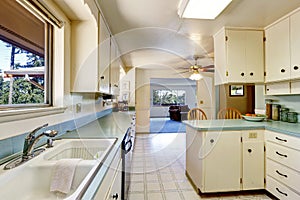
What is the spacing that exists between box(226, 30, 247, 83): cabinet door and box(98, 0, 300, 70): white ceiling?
15 centimetres

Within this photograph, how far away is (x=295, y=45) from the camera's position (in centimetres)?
224

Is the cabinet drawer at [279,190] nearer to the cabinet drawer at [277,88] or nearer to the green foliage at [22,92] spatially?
the cabinet drawer at [277,88]

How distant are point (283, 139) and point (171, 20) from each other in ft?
6.31

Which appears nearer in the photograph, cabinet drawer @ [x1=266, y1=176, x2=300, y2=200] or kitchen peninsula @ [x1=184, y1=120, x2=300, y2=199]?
cabinet drawer @ [x1=266, y1=176, x2=300, y2=200]

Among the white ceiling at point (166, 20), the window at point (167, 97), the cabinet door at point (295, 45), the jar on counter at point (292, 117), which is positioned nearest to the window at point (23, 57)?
the white ceiling at point (166, 20)

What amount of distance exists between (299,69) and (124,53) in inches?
125

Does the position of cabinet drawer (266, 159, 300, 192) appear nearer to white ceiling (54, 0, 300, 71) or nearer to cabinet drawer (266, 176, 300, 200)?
cabinet drawer (266, 176, 300, 200)

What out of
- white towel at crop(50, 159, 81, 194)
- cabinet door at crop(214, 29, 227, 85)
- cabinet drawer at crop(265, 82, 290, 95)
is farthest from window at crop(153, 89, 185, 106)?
white towel at crop(50, 159, 81, 194)

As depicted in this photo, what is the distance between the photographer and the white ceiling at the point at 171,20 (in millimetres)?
2074

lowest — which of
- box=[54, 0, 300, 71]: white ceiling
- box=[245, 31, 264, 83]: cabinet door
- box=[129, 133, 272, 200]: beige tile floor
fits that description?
box=[129, 133, 272, 200]: beige tile floor

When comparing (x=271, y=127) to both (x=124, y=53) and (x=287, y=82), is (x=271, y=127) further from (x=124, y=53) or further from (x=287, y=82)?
(x=124, y=53)

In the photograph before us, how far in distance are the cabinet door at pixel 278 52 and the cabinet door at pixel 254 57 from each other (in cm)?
8

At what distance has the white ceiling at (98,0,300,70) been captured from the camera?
2.07 meters

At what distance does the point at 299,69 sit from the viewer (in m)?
2.18
